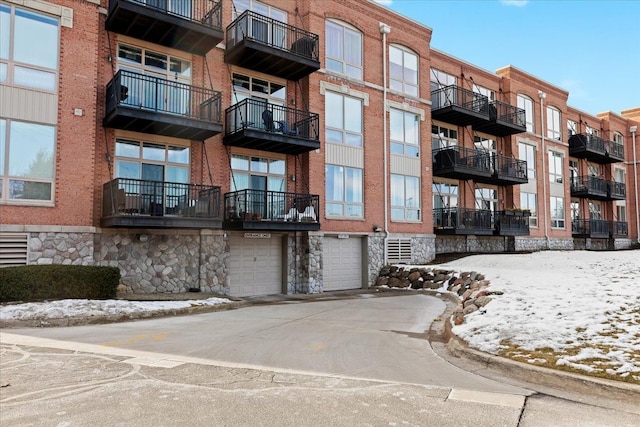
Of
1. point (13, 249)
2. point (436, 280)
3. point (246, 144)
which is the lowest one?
point (436, 280)

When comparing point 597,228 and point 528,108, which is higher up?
point 528,108

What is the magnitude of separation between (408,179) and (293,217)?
25.7ft

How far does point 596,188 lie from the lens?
116 feet

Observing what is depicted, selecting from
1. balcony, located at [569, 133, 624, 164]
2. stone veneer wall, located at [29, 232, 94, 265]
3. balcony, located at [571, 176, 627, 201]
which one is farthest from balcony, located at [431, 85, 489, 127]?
stone veneer wall, located at [29, 232, 94, 265]

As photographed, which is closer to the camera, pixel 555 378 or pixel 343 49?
pixel 555 378

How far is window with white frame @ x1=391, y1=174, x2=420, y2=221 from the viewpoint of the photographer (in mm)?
22250

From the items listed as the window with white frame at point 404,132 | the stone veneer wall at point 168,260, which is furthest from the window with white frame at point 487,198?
the stone veneer wall at point 168,260

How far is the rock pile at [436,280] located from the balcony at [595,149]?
21.9 m

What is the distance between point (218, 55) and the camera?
17.3 m

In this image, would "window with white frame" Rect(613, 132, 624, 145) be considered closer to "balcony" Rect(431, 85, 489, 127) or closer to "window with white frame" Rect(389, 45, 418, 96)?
"balcony" Rect(431, 85, 489, 127)

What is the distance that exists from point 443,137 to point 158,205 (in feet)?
56.4

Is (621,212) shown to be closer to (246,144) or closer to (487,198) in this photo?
(487,198)

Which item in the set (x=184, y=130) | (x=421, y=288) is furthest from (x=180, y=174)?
(x=421, y=288)

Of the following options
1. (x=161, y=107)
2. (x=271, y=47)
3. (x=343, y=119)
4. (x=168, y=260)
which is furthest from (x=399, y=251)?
(x=161, y=107)
